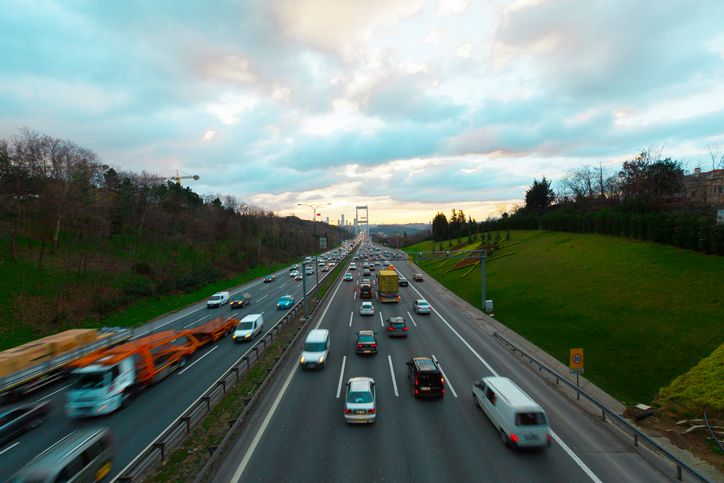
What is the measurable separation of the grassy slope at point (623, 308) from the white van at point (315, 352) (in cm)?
1602

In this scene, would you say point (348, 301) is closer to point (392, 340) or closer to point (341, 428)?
point (392, 340)

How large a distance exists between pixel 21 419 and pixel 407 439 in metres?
16.2

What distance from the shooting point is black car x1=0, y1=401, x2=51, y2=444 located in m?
13.0

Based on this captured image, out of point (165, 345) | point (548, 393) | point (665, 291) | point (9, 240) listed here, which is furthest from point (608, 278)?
point (9, 240)

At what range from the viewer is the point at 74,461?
9.07 metres

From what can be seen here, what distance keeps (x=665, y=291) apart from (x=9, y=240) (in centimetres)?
6998

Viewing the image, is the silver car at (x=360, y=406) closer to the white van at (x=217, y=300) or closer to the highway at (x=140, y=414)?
the highway at (x=140, y=414)

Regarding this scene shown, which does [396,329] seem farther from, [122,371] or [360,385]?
[122,371]

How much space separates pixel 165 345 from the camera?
2008cm

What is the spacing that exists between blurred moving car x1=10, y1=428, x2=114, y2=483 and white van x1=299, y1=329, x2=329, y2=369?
1047cm

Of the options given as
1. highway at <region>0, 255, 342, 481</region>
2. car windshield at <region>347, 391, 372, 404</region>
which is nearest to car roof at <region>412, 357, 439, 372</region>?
car windshield at <region>347, 391, 372, 404</region>

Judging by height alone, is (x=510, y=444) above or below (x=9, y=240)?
below

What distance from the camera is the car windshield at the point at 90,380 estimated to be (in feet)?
49.4

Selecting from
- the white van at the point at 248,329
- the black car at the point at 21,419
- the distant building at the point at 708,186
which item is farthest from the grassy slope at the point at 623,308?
the distant building at the point at 708,186
